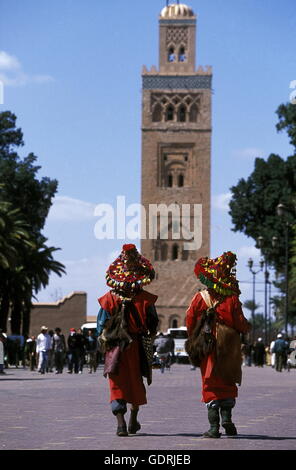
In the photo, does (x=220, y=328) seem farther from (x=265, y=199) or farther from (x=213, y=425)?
(x=265, y=199)

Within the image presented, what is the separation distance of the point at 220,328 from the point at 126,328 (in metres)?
0.92

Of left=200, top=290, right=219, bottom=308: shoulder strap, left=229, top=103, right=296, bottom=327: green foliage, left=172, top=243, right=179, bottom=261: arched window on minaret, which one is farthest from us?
left=172, top=243, right=179, bottom=261: arched window on minaret

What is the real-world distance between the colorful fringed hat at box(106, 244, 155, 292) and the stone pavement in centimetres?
145

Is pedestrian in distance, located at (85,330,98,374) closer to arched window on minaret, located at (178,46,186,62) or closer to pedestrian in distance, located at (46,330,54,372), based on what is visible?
pedestrian in distance, located at (46,330,54,372)

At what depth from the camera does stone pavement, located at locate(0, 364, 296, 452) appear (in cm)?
1015

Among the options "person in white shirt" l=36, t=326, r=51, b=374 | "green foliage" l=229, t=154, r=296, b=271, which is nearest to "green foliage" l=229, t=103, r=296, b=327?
"green foliage" l=229, t=154, r=296, b=271

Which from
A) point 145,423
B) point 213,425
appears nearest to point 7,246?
point 145,423

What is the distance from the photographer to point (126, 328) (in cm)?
1144

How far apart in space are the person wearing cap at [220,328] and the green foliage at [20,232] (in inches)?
1290

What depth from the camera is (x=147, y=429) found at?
39.7ft

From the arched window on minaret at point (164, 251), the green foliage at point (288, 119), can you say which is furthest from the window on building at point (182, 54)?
the green foliage at point (288, 119)

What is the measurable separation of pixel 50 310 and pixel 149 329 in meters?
74.3
